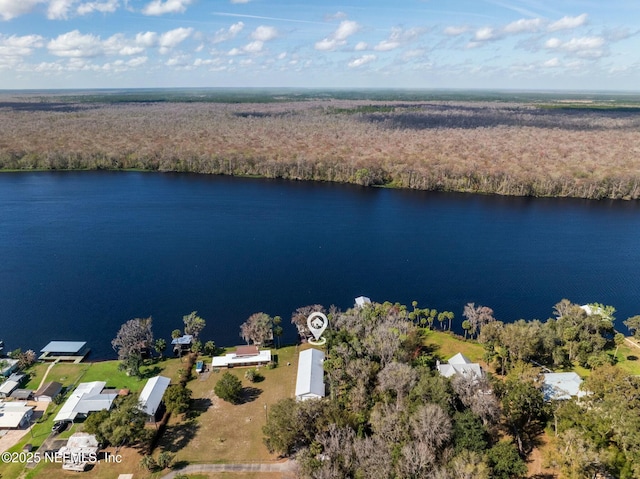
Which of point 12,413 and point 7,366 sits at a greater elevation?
point 7,366

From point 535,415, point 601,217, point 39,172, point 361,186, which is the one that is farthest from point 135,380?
point 39,172

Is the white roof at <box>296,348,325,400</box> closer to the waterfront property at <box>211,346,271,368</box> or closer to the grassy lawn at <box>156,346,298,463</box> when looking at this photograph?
the grassy lawn at <box>156,346,298,463</box>

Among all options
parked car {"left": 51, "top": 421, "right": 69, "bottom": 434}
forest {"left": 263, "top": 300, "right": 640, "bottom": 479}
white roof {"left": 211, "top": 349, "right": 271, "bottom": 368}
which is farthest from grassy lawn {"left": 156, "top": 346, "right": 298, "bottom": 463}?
parked car {"left": 51, "top": 421, "right": 69, "bottom": 434}

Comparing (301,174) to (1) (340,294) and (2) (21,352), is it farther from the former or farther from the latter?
(2) (21,352)

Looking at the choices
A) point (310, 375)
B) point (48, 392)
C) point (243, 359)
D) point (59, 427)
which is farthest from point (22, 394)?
point (310, 375)

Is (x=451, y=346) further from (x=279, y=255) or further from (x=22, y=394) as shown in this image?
(x=22, y=394)

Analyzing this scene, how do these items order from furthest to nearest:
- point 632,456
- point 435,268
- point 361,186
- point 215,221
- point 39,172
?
1. point 39,172
2. point 361,186
3. point 215,221
4. point 435,268
5. point 632,456

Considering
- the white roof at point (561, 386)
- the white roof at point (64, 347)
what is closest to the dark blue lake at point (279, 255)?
the white roof at point (64, 347)
